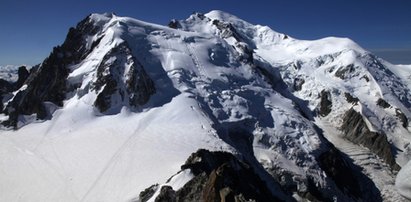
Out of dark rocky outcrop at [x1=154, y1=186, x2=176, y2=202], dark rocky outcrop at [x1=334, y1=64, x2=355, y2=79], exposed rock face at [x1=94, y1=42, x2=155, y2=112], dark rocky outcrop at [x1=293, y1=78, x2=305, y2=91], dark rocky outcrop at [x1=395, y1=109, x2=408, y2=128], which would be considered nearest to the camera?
dark rocky outcrop at [x1=154, y1=186, x2=176, y2=202]

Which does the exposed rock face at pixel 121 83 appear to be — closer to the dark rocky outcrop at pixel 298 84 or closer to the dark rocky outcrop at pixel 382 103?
the dark rocky outcrop at pixel 298 84

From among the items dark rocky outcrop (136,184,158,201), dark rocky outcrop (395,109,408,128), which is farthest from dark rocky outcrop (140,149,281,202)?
dark rocky outcrop (395,109,408,128)

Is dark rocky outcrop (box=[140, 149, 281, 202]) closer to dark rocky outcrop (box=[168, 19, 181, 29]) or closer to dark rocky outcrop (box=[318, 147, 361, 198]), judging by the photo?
dark rocky outcrop (box=[318, 147, 361, 198])

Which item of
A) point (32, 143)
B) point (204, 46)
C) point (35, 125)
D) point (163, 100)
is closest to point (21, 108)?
point (35, 125)

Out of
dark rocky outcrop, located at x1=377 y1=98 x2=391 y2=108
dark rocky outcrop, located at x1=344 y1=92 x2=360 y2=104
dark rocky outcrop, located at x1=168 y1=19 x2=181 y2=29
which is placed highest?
dark rocky outcrop, located at x1=168 y1=19 x2=181 y2=29

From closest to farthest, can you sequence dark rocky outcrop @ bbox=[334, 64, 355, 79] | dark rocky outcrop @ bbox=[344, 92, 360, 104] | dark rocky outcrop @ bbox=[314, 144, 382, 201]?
dark rocky outcrop @ bbox=[314, 144, 382, 201] < dark rocky outcrop @ bbox=[344, 92, 360, 104] < dark rocky outcrop @ bbox=[334, 64, 355, 79]

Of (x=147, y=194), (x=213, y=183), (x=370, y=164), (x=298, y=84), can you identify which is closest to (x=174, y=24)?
(x=298, y=84)

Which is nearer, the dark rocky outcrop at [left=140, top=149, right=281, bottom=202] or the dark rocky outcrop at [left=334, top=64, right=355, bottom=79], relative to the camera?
the dark rocky outcrop at [left=140, top=149, right=281, bottom=202]

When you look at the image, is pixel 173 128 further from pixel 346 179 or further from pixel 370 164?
pixel 370 164
